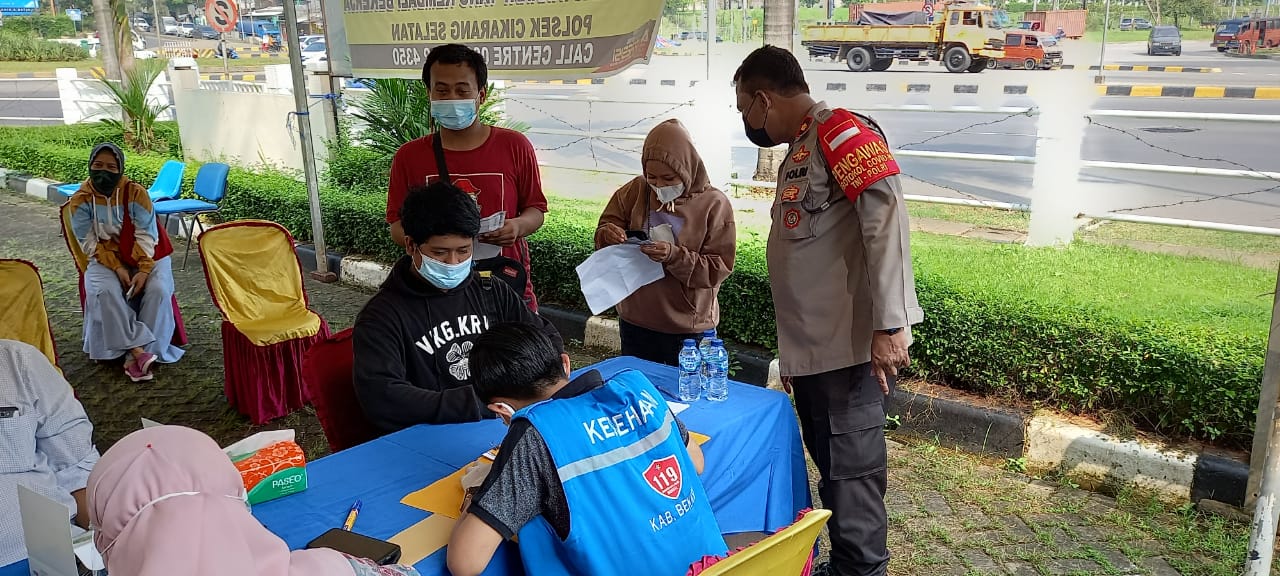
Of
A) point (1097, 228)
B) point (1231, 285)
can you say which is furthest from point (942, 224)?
point (1231, 285)

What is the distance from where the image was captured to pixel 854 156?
94.3 inches

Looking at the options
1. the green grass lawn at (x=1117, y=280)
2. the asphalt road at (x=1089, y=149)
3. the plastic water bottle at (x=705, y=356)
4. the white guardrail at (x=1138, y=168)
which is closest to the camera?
the plastic water bottle at (x=705, y=356)

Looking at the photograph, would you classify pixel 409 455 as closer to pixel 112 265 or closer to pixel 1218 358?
pixel 1218 358

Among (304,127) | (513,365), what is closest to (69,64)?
(304,127)

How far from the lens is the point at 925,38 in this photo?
6418mm

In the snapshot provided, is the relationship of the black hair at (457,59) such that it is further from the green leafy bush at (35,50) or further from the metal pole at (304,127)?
the green leafy bush at (35,50)

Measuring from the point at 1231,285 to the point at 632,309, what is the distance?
3123mm

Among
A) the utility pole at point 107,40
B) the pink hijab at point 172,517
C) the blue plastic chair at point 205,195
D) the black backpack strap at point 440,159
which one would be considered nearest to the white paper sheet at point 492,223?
the black backpack strap at point 440,159

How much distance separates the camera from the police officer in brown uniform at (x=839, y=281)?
94.0 inches

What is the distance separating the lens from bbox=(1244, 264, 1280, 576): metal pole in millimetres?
2502

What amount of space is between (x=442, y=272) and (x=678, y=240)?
100cm

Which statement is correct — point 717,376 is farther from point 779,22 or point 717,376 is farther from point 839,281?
point 779,22

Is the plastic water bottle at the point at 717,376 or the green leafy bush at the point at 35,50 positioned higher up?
the green leafy bush at the point at 35,50

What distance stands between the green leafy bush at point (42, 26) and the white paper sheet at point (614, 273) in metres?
33.4
